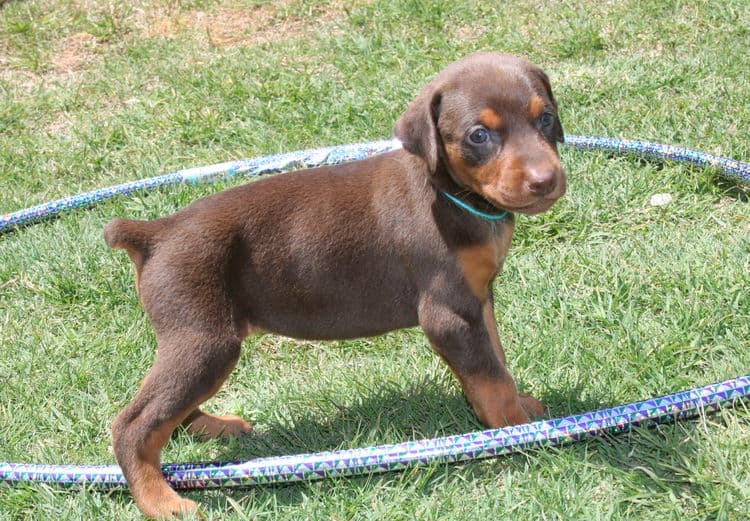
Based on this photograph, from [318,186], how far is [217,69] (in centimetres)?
480

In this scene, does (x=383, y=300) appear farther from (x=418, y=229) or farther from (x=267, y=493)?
(x=267, y=493)

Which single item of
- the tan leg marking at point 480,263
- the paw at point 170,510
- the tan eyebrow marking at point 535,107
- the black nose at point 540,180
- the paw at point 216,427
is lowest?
the paw at point 216,427

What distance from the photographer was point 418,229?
414 centimetres

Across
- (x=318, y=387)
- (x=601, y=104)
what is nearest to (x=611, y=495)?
(x=318, y=387)

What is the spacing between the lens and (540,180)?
12.1ft

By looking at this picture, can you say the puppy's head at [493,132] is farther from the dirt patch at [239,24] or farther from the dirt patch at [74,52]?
the dirt patch at [74,52]

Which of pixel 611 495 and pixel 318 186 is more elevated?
pixel 318 186

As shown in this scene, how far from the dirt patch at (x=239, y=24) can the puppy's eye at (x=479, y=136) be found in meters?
5.86

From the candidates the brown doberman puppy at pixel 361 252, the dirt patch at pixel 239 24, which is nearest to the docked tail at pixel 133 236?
the brown doberman puppy at pixel 361 252

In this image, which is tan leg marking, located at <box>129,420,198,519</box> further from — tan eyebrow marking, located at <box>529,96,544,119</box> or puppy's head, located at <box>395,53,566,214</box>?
tan eyebrow marking, located at <box>529,96,544,119</box>

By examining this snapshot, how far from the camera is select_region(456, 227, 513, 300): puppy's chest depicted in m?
4.09

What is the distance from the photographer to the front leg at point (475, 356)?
4.09 metres

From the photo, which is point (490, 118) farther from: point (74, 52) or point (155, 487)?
point (74, 52)

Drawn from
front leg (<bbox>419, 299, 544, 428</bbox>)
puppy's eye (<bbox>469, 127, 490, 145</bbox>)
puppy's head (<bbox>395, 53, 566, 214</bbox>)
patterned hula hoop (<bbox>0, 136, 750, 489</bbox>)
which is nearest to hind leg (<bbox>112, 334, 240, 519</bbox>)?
patterned hula hoop (<bbox>0, 136, 750, 489</bbox>)
